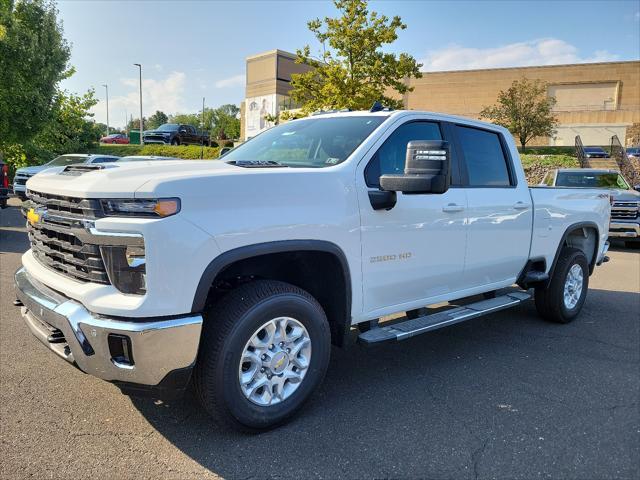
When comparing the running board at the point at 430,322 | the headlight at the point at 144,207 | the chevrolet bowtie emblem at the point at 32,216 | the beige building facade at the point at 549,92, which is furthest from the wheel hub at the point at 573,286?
the beige building facade at the point at 549,92

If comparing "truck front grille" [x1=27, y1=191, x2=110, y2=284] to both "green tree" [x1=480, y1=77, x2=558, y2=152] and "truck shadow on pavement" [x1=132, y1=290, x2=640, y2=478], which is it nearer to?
"truck shadow on pavement" [x1=132, y1=290, x2=640, y2=478]

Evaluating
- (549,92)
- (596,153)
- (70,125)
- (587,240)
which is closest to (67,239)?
(587,240)

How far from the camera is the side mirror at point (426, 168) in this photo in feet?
10.6

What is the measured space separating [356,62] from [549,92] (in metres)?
45.9

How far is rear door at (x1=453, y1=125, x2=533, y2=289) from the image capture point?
4469 mm

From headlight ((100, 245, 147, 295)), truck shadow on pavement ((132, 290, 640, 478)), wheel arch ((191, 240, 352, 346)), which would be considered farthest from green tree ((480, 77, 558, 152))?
headlight ((100, 245, 147, 295))

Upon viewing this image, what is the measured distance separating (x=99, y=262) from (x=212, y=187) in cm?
72

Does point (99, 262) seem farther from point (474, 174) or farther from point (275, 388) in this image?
point (474, 174)

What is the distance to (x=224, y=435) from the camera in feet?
10.3

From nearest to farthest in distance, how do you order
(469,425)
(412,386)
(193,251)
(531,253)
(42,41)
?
(193,251) < (469,425) < (412,386) < (531,253) < (42,41)

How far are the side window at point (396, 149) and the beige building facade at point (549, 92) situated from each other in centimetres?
4829

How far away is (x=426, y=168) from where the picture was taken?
3.24 metres

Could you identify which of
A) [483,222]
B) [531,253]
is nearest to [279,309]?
[483,222]

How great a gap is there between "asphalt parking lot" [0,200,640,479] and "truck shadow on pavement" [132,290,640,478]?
1 cm
